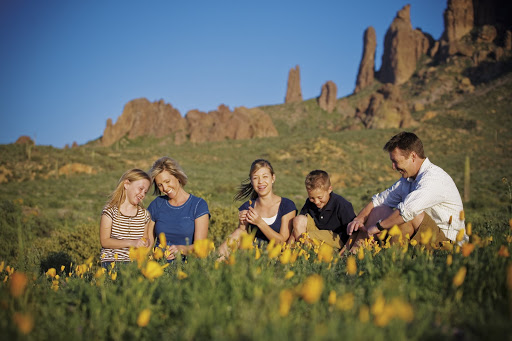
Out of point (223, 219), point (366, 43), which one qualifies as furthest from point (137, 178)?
point (366, 43)

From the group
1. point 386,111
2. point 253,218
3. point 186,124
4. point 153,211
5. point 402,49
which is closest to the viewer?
point 253,218

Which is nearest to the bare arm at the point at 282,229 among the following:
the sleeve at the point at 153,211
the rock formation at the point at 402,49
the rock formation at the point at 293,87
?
the sleeve at the point at 153,211

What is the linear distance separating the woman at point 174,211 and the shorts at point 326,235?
136 cm

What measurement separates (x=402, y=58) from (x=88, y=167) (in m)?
92.3

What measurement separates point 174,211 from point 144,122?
89.7 m

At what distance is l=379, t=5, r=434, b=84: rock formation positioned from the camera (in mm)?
96125

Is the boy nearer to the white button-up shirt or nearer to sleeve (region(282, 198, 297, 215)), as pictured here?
sleeve (region(282, 198, 297, 215))

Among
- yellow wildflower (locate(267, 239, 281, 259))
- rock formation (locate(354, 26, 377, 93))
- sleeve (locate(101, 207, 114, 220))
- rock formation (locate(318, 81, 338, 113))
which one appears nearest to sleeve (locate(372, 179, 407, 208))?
yellow wildflower (locate(267, 239, 281, 259))

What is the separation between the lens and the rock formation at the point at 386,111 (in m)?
64.2

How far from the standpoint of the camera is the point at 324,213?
4535 millimetres

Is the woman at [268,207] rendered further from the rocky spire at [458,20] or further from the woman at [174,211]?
the rocky spire at [458,20]

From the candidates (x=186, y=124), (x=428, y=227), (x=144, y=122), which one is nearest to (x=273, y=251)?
(x=428, y=227)

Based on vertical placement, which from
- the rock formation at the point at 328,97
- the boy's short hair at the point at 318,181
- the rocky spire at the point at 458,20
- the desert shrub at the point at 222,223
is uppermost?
the rocky spire at the point at 458,20

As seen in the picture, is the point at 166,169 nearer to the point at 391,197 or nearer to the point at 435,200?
the point at 391,197
